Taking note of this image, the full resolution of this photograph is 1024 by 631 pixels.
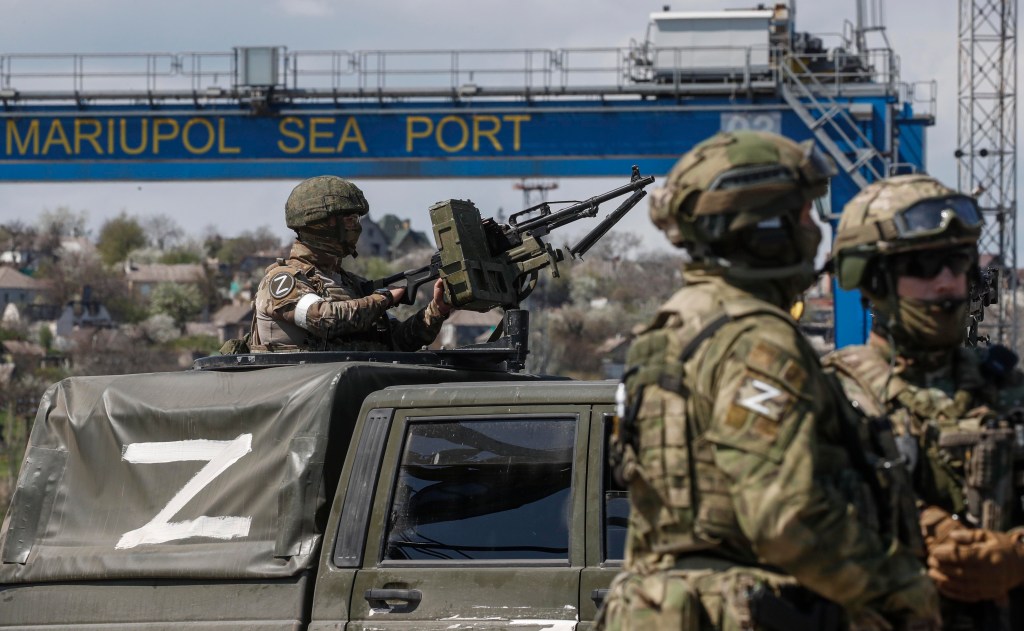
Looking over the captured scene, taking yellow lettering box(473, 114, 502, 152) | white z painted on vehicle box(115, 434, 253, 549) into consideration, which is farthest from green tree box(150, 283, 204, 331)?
white z painted on vehicle box(115, 434, 253, 549)

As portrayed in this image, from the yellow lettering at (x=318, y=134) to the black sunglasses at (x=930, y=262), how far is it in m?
22.2

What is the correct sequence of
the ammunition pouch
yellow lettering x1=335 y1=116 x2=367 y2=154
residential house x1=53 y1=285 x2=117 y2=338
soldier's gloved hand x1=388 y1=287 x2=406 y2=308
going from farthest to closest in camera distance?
1. residential house x1=53 y1=285 x2=117 y2=338
2. yellow lettering x1=335 y1=116 x2=367 y2=154
3. soldier's gloved hand x1=388 y1=287 x2=406 y2=308
4. the ammunition pouch

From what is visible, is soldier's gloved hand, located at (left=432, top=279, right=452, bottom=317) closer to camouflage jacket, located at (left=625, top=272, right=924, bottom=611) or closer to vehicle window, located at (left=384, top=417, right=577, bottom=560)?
vehicle window, located at (left=384, top=417, right=577, bottom=560)

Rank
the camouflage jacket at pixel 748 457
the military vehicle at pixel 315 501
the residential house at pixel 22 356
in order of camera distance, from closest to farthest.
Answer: the camouflage jacket at pixel 748 457
the military vehicle at pixel 315 501
the residential house at pixel 22 356

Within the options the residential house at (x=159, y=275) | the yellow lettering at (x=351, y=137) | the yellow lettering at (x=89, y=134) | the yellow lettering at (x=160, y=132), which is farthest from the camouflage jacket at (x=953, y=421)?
the residential house at (x=159, y=275)

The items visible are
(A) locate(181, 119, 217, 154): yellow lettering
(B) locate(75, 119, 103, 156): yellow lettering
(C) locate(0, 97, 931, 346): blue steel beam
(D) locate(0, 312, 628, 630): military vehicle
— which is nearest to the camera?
(D) locate(0, 312, 628, 630): military vehicle

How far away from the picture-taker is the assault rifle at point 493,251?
663cm

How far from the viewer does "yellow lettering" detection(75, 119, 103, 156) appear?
25.9 meters

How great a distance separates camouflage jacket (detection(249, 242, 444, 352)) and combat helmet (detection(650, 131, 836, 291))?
9.76ft

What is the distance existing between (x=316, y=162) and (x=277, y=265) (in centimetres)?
1923

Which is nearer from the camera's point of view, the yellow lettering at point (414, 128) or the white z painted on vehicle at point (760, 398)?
the white z painted on vehicle at point (760, 398)

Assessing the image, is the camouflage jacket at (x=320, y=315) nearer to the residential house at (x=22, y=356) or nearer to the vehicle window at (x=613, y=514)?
the vehicle window at (x=613, y=514)

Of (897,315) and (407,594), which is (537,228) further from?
(897,315)

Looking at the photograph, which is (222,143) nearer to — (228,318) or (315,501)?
(315,501)
